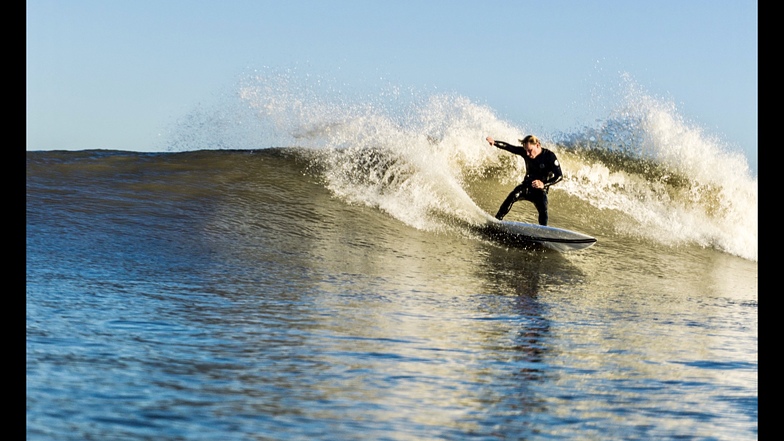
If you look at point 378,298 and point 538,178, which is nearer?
point 378,298

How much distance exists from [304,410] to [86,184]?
793 cm

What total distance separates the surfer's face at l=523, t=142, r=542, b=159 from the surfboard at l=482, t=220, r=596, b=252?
903mm

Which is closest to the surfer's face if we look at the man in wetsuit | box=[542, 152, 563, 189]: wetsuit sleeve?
the man in wetsuit

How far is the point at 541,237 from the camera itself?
9047 millimetres

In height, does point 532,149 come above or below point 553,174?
above

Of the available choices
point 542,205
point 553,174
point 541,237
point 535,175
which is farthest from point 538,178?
point 541,237

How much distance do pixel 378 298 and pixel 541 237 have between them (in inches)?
144

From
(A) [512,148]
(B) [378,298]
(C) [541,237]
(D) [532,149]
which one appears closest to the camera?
(B) [378,298]

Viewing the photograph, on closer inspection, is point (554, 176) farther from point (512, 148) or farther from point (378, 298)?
point (378, 298)

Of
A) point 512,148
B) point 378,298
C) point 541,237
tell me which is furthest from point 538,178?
point 378,298

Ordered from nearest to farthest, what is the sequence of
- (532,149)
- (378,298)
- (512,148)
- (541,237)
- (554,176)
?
1. (378,298)
2. (541,237)
3. (554,176)
4. (532,149)
5. (512,148)

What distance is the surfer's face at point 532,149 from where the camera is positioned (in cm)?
956

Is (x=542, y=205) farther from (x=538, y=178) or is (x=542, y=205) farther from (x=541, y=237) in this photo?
(x=541, y=237)
